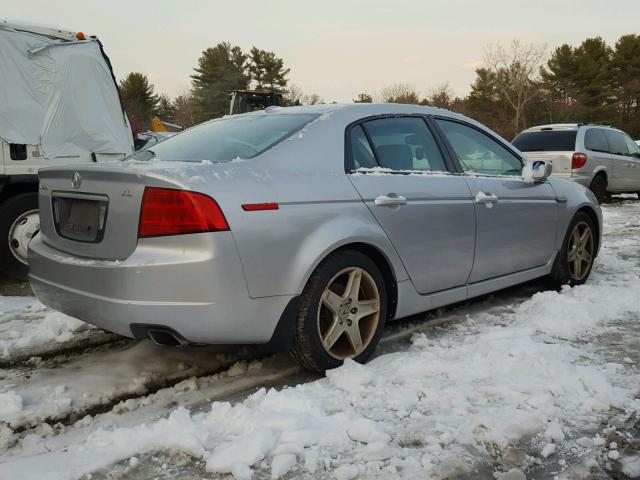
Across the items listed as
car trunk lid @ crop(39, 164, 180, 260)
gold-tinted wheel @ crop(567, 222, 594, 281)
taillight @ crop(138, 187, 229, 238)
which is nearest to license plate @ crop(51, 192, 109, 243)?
car trunk lid @ crop(39, 164, 180, 260)

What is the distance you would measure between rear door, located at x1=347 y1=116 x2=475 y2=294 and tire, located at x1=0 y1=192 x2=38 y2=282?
3.70m

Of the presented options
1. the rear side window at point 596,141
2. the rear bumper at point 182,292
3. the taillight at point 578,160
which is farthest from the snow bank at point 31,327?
the rear side window at point 596,141

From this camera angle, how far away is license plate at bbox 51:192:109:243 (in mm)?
2957

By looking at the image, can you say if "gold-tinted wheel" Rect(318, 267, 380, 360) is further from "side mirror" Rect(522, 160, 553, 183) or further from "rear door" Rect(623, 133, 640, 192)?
"rear door" Rect(623, 133, 640, 192)

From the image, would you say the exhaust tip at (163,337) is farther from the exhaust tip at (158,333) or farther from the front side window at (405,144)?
the front side window at (405,144)

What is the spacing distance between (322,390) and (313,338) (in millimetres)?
280

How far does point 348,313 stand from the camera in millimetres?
3303

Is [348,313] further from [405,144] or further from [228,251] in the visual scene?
[405,144]

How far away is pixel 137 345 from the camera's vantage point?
12.6 feet

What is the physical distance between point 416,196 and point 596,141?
10.1 meters

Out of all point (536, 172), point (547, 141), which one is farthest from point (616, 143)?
point (536, 172)

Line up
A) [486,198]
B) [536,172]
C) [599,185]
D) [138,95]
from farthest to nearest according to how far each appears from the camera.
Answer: [138,95] < [599,185] < [536,172] < [486,198]

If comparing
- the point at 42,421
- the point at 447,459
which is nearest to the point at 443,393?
the point at 447,459

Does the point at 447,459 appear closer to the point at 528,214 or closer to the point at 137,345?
the point at 137,345
